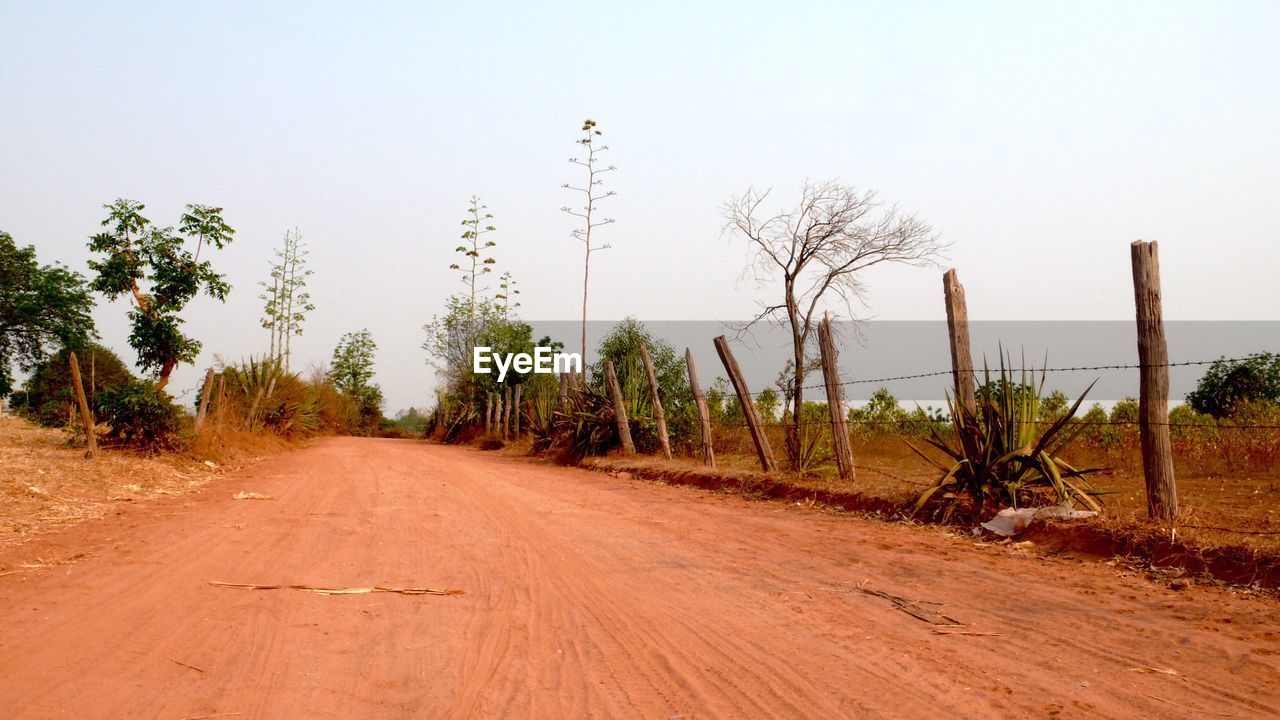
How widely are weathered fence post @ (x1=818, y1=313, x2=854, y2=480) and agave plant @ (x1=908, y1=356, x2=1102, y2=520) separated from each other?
195cm

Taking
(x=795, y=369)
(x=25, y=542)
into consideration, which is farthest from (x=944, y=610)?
(x=795, y=369)

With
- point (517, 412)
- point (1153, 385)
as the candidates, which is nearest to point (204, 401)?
point (517, 412)

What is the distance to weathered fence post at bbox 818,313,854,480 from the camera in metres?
10.2

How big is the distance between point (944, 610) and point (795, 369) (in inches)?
515

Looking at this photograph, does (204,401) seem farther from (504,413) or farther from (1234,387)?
(1234,387)

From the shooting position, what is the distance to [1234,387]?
70.3 feet

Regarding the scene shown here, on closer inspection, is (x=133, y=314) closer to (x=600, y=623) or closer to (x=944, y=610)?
(x=600, y=623)

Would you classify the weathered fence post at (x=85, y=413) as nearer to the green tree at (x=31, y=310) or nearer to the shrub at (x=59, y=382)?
the shrub at (x=59, y=382)

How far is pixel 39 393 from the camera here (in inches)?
1059

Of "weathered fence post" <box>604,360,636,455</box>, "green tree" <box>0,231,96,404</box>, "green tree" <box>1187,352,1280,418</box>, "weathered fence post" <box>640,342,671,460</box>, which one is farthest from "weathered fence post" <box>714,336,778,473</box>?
"green tree" <box>0,231,96,404</box>

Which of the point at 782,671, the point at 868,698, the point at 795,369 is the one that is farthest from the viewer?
the point at 795,369

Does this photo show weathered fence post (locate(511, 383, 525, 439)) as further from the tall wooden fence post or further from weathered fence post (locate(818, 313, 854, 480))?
weathered fence post (locate(818, 313, 854, 480))

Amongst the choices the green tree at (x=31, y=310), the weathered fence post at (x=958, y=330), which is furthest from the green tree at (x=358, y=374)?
the weathered fence post at (x=958, y=330)

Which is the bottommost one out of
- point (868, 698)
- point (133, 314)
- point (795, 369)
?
point (868, 698)
